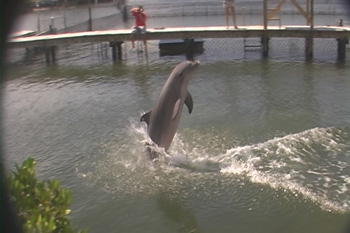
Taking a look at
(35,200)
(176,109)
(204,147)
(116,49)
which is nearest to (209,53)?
(116,49)

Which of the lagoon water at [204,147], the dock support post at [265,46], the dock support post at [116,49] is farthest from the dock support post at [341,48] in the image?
the dock support post at [116,49]

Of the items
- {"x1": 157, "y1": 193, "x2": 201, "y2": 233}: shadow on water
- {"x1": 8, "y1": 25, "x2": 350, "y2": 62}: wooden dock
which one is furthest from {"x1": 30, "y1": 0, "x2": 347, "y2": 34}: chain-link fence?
{"x1": 157, "y1": 193, "x2": 201, "y2": 233}: shadow on water

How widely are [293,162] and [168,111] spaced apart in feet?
8.82

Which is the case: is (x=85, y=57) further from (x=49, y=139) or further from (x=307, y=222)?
(x=307, y=222)

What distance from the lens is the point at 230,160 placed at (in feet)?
32.0

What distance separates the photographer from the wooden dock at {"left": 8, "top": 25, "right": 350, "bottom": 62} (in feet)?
69.1

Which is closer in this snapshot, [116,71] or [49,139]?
[49,139]

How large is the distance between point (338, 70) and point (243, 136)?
8416 mm

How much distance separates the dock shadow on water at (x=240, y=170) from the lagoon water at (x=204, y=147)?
21 millimetres

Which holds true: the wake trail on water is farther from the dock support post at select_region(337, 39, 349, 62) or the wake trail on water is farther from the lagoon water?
the dock support post at select_region(337, 39, 349, 62)

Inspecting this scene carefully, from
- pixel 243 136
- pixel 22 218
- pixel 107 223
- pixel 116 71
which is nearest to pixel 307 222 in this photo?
pixel 107 223

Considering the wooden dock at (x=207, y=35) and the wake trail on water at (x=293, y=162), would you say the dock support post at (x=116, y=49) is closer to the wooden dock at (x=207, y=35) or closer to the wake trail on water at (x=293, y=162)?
the wooden dock at (x=207, y=35)

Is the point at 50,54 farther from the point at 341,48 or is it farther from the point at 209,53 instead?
the point at 341,48

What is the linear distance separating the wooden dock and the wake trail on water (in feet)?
35.0
